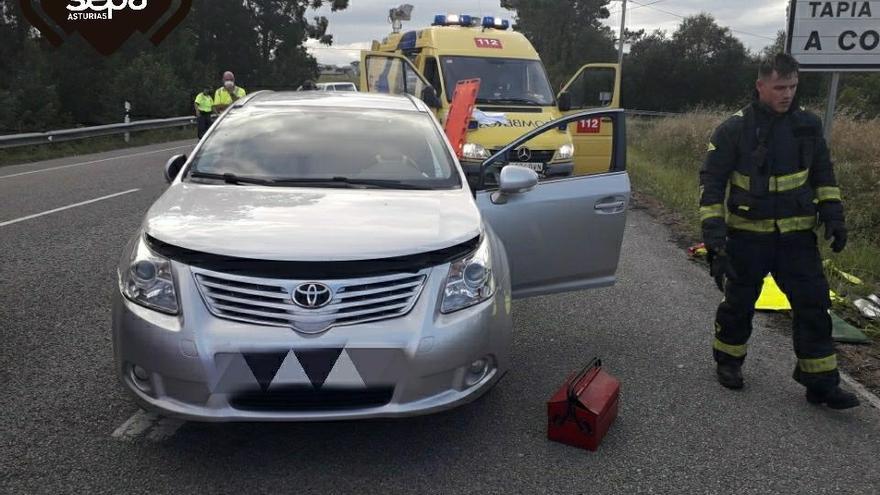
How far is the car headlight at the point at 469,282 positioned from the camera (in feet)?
10.3

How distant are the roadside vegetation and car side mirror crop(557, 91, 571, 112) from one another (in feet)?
6.43

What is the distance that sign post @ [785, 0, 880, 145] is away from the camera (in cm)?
600

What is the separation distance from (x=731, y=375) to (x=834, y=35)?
3531 mm

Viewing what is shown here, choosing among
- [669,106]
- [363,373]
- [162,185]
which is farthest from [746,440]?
[669,106]

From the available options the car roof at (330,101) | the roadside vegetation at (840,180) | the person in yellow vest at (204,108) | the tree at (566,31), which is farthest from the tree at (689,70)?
the car roof at (330,101)

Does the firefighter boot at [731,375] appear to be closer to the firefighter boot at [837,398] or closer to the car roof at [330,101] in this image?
the firefighter boot at [837,398]

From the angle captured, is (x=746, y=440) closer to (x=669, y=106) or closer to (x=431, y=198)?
(x=431, y=198)

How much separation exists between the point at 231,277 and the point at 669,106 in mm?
58003

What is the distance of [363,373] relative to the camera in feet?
9.52

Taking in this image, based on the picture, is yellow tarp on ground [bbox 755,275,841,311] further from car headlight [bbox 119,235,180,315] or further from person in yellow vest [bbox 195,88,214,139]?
person in yellow vest [bbox 195,88,214,139]

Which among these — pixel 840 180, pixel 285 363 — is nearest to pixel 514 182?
pixel 285 363

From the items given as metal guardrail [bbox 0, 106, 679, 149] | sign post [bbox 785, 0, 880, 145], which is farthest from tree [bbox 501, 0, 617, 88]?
sign post [bbox 785, 0, 880, 145]

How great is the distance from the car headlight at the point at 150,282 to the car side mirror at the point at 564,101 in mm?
8055

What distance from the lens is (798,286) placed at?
3.90 meters
